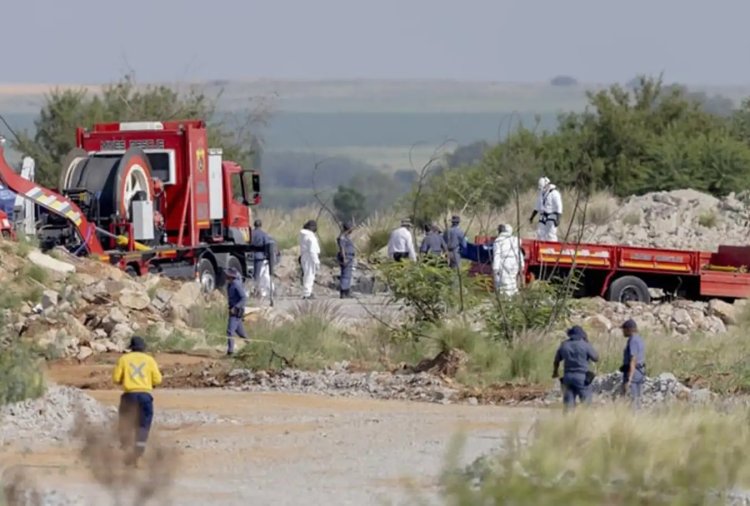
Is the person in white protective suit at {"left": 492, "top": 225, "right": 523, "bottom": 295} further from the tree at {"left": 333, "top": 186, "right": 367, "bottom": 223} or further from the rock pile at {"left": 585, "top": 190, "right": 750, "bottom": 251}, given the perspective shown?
the tree at {"left": 333, "top": 186, "right": 367, "bottom": 223}

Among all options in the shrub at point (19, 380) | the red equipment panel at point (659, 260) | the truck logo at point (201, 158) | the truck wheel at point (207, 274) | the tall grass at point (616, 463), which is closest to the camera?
the tall grass at point (616, 463)

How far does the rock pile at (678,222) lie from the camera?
41906 mm

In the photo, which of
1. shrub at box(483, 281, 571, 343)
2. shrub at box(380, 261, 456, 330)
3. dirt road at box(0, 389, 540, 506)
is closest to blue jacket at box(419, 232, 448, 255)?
shrub at box(380, 261, 456, 330)

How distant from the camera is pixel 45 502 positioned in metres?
12.6

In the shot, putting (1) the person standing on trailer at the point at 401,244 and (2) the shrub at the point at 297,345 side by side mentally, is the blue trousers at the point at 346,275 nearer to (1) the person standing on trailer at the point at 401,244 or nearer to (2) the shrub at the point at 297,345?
A: (1) the person standing on trailer at the point at 401,244

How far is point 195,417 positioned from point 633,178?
34763mm

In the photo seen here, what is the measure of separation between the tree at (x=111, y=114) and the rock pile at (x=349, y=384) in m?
27.5

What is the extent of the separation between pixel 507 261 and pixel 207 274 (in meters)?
9.36

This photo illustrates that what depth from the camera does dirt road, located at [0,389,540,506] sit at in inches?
545

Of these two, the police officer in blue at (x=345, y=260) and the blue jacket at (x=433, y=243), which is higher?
the blue jacket at (x=433, y=243)

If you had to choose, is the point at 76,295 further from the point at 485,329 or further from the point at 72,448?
the point at 72,448

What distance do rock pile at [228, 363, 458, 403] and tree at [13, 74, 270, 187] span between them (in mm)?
27476

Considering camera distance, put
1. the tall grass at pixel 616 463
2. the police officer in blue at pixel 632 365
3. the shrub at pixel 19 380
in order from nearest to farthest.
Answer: the tall grass at pixel 616 463 → the shrub at pixel 19 380 → the police officer in blue at pixel 632 365

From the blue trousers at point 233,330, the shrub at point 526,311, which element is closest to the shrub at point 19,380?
the blue trousers at point 233,330
